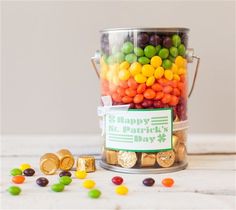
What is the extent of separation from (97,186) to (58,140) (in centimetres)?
42

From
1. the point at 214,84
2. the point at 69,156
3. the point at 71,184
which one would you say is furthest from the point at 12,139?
the point at 214,84

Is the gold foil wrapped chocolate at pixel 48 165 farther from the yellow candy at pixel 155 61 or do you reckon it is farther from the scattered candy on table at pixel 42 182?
the yellow candy at pixel 155 61

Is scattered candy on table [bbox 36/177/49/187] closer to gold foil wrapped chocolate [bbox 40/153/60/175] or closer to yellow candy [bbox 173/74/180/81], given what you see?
gold foil wrapped chocolate [bbox 40/153/60/175]

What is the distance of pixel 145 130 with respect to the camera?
1.01m

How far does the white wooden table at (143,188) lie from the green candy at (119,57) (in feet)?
0.79

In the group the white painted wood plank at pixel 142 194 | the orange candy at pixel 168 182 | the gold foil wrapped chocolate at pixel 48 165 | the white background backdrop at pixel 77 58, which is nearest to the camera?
the white painted wood plank at pixel 142 194

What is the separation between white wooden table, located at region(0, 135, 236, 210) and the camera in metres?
0.83

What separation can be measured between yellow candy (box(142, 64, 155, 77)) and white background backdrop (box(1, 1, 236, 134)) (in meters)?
0.34

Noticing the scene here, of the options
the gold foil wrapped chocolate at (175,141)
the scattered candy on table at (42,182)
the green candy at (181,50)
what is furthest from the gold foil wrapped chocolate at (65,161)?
the green candy at (181,50)

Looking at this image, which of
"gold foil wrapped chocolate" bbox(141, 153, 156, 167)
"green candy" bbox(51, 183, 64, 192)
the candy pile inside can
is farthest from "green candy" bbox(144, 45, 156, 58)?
"green candy" bbox(51, 183, 64, 192)

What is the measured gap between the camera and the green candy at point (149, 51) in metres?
0.98

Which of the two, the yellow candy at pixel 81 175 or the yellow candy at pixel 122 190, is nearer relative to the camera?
the yellow candy at pixel 122 190

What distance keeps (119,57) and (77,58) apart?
32 cm

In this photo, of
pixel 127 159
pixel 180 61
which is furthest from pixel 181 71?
pixel 127 159
